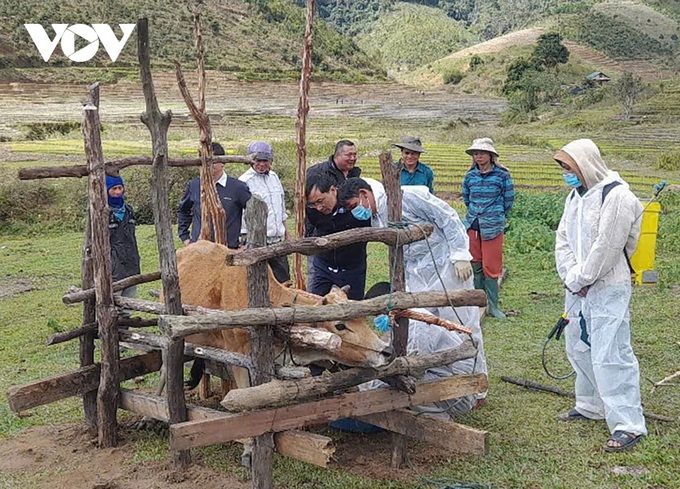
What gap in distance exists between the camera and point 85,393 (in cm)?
537

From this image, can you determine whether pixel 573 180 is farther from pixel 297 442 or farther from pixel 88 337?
pixel 88 337

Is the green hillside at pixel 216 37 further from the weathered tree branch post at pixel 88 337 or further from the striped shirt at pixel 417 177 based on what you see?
the weathered tree branch post at pixel 88 337

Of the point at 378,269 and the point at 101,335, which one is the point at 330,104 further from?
the point at 101,335

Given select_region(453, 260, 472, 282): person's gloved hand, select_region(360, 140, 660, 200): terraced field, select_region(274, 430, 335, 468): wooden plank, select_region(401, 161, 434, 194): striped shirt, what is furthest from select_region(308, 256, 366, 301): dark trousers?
select_region(360, 140, 660, 200): terraced field

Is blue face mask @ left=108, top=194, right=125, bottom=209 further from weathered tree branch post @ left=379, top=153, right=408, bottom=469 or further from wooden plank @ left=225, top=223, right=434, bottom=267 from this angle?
weathered tree branch post @ left=379, top=153, right=408, bottom=469

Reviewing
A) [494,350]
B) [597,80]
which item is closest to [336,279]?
[494,350]

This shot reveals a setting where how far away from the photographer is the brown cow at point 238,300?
452cm

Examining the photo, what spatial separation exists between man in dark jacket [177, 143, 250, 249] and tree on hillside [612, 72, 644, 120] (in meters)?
36.6

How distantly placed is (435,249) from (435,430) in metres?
1.43

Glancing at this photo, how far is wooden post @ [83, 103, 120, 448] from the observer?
500cm

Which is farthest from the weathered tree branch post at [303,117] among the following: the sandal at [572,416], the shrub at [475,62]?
the shrub at [475,62]

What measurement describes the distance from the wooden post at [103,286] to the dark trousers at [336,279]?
1601mm

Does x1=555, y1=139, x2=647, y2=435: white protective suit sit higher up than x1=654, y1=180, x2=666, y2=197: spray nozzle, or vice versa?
x1=654, y1=180, x2=666, y2=197: spray nozzle

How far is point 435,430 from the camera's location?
4.71 meters
